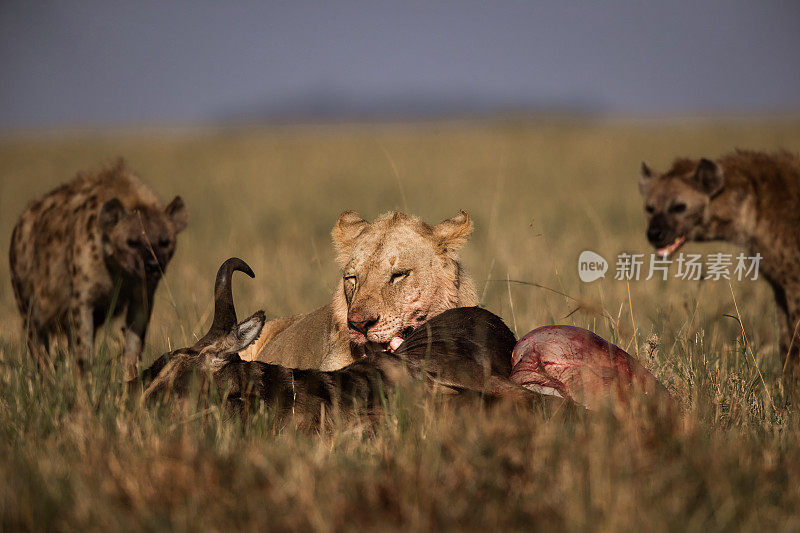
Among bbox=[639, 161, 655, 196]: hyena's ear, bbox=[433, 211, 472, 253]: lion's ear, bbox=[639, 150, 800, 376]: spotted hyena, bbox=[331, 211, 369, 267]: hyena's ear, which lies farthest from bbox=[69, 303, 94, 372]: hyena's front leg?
bbox=[639, 161, 655, 196]: hyena's ear

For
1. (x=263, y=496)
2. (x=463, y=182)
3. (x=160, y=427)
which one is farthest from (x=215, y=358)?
(x=463, y=182)

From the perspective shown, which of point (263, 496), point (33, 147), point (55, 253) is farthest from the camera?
point (33, 147)

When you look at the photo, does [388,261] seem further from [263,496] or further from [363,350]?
[263,496]

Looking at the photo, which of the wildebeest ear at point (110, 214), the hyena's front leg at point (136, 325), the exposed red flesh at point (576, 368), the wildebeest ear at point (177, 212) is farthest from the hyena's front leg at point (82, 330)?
the exposed red flesh at point (576, 368)

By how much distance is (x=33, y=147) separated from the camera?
126 ft

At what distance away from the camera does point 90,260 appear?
6535mm

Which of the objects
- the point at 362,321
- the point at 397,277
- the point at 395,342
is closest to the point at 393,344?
the point at 395,342

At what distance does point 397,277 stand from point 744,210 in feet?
12.8

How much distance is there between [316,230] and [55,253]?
7407mm

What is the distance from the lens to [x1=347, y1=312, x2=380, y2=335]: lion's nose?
14.4 ft

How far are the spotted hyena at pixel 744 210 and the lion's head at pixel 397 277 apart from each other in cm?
309

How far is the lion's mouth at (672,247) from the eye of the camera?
7613 millimetres

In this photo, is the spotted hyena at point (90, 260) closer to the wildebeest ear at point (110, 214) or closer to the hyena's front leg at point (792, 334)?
the wildebeest ear at point (110, 214)

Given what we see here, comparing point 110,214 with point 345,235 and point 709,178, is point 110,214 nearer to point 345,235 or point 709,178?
point 345,235
